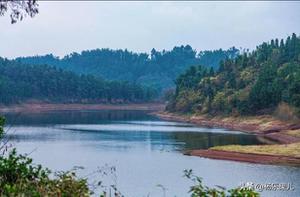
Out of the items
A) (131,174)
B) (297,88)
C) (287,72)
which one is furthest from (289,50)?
(131,174)

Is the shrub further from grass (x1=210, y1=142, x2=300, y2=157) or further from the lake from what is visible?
grass (x1=210, y1=142, x2=300, y2=157)

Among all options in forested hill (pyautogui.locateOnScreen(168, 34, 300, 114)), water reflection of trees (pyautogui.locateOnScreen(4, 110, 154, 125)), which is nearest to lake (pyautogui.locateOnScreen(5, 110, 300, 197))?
forested hill (pyautogui.locateOnScreen(168, 34, 300, 114))

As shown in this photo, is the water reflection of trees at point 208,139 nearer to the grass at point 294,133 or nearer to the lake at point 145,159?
the lake at point 145,159

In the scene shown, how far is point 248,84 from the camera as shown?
14700cm

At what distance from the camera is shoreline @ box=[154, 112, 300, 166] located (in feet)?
231

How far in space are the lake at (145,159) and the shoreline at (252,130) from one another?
10.4 feet

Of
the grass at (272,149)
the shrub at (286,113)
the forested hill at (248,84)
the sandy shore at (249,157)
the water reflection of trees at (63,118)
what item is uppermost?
the forested hill at (248,84)

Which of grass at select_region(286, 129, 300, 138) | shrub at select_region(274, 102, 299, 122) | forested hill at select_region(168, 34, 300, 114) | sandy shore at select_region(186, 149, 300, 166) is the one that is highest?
forested hill at select_region(168, 34, 300, 114)

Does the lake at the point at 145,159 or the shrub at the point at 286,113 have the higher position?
the shrub at the point at 286,113

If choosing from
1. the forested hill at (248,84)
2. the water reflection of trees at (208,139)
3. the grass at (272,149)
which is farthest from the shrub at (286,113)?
the grass at (272,149)

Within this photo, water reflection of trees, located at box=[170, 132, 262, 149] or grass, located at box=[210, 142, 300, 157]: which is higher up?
grass, located at box=[210, 142, 300, 157]

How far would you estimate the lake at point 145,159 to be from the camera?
49938mm

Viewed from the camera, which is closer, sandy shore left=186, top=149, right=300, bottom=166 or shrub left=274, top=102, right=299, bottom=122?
sandy shore left=186, top=149, right=300, bottom=166

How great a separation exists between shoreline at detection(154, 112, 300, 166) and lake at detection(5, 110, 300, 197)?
125 inches
